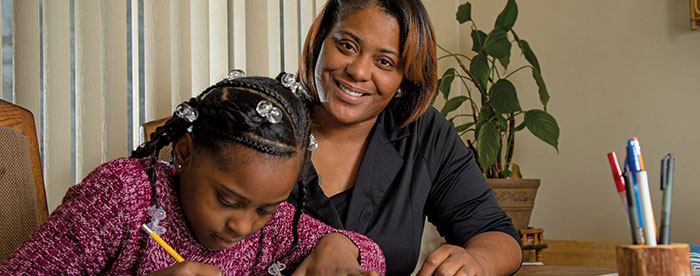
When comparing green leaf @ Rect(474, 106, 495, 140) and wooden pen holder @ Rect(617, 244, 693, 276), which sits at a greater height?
wooden pen holder @ Rect(617, 244, 693, 276)

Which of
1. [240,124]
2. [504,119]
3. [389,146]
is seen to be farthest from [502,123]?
[240,124]

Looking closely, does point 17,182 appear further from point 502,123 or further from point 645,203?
point 502,123

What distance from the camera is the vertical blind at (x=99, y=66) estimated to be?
1687 mm

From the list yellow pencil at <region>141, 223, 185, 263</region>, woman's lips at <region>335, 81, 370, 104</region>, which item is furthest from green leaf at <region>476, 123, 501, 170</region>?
yellow pencil at <region>141, 223, 185, 263</region>

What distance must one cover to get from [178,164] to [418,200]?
661mm

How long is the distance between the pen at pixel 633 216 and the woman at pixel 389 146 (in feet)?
2.25

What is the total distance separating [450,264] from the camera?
3.58ft

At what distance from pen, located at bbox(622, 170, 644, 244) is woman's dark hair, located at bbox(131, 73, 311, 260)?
505mm

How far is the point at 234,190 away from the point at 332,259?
0.21 m

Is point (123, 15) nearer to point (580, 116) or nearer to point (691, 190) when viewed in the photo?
point (580, 116)

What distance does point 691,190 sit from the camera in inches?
93.1

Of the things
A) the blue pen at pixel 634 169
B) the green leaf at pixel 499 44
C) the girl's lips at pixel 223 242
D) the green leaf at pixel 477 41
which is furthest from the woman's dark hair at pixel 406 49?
the green leaf at pixel 477 41

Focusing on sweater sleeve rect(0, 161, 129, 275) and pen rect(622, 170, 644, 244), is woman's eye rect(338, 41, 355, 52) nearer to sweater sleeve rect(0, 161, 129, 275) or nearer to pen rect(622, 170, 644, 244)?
sweater sleeve rect(0, 161, 129, 275)

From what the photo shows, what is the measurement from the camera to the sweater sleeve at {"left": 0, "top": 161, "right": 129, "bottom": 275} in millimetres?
855
